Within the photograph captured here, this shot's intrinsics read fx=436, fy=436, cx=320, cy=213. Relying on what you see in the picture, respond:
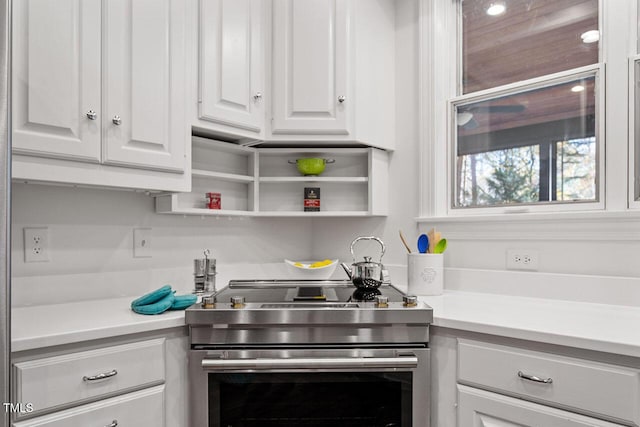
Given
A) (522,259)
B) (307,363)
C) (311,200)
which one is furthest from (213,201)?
(522,259)

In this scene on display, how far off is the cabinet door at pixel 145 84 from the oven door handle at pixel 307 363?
0.74 metres

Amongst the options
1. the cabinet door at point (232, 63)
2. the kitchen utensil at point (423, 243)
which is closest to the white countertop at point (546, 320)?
the kitchen utensil at point (423, 243)

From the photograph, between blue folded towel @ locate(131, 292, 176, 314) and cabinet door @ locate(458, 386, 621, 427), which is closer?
cabinet door @ locate(458, 386, 621, 427)

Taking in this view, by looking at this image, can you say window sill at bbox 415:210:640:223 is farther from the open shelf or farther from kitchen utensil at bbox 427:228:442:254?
the open shelf

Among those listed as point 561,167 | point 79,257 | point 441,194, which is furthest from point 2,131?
point 561,167

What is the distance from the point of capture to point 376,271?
5.79 ft

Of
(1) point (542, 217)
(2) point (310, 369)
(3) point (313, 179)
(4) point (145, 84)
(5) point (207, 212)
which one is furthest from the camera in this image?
(3) point (313, 179)

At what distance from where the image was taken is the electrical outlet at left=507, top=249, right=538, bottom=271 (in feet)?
5.88

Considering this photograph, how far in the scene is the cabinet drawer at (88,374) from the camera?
1140mm

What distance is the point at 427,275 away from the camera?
1837 mm

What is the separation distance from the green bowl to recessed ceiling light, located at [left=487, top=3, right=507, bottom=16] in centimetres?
106

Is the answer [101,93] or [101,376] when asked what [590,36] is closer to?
[101,93]

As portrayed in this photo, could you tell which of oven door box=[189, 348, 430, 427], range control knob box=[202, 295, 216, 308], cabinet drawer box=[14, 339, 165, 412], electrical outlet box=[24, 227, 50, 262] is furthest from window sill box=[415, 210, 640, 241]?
electrical outlet box=[24, 227, 50, 262]

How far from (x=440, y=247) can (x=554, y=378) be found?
777 millimetres
